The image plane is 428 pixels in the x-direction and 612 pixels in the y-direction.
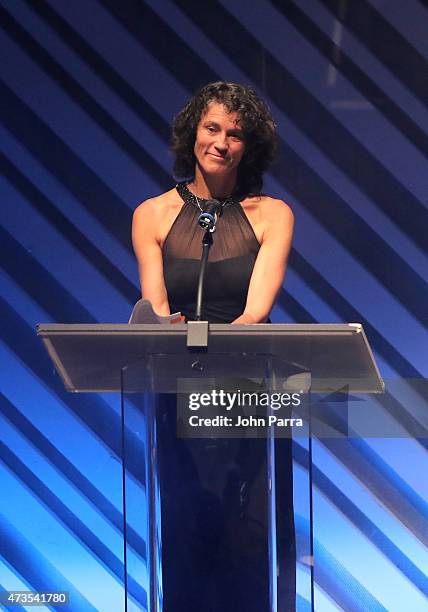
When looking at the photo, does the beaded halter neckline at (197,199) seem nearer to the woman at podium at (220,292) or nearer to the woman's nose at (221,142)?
the woman at podium at (220,292)

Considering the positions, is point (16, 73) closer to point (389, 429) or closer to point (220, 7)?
point (220, 7)

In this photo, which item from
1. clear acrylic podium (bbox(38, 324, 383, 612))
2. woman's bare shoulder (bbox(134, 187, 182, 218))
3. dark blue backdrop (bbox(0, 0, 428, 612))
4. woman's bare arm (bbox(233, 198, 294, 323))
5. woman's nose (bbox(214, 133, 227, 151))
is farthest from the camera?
dark blue backdrop (bbox(0, 0, 428, 612))

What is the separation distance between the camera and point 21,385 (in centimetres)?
411

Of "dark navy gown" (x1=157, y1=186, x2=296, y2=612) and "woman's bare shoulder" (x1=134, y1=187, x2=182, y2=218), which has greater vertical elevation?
"woman's bare shoulder" (x1=134, y1=187, x2=182, y2=218)

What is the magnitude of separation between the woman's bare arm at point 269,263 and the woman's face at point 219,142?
0.51 feet

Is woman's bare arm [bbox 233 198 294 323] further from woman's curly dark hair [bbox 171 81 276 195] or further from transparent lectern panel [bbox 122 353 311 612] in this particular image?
transparent lectern panel [bbox 122 353 311 612]

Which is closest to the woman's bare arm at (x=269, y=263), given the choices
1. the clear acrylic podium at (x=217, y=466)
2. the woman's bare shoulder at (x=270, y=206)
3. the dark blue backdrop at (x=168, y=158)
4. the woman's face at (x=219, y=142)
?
the woman's bare shoulder at (x=270, y=206)

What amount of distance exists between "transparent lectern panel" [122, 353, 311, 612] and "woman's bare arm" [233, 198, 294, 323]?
0.47 m

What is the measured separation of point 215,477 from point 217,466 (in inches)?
0.8

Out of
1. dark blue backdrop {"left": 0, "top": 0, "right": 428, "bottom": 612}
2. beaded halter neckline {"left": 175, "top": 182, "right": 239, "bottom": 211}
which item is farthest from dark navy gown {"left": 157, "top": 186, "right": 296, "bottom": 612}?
dark blue backdrop {"left": 0, "top": 0, "right": 428, "bottom": 612}

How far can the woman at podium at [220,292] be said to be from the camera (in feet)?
7.14

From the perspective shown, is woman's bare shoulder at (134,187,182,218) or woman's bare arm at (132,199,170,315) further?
woman's bare shoulder at (134,187,182,218)

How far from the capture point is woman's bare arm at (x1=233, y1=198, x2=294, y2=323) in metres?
2.72

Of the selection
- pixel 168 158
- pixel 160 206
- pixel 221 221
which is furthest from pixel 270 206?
pixel 168 158
